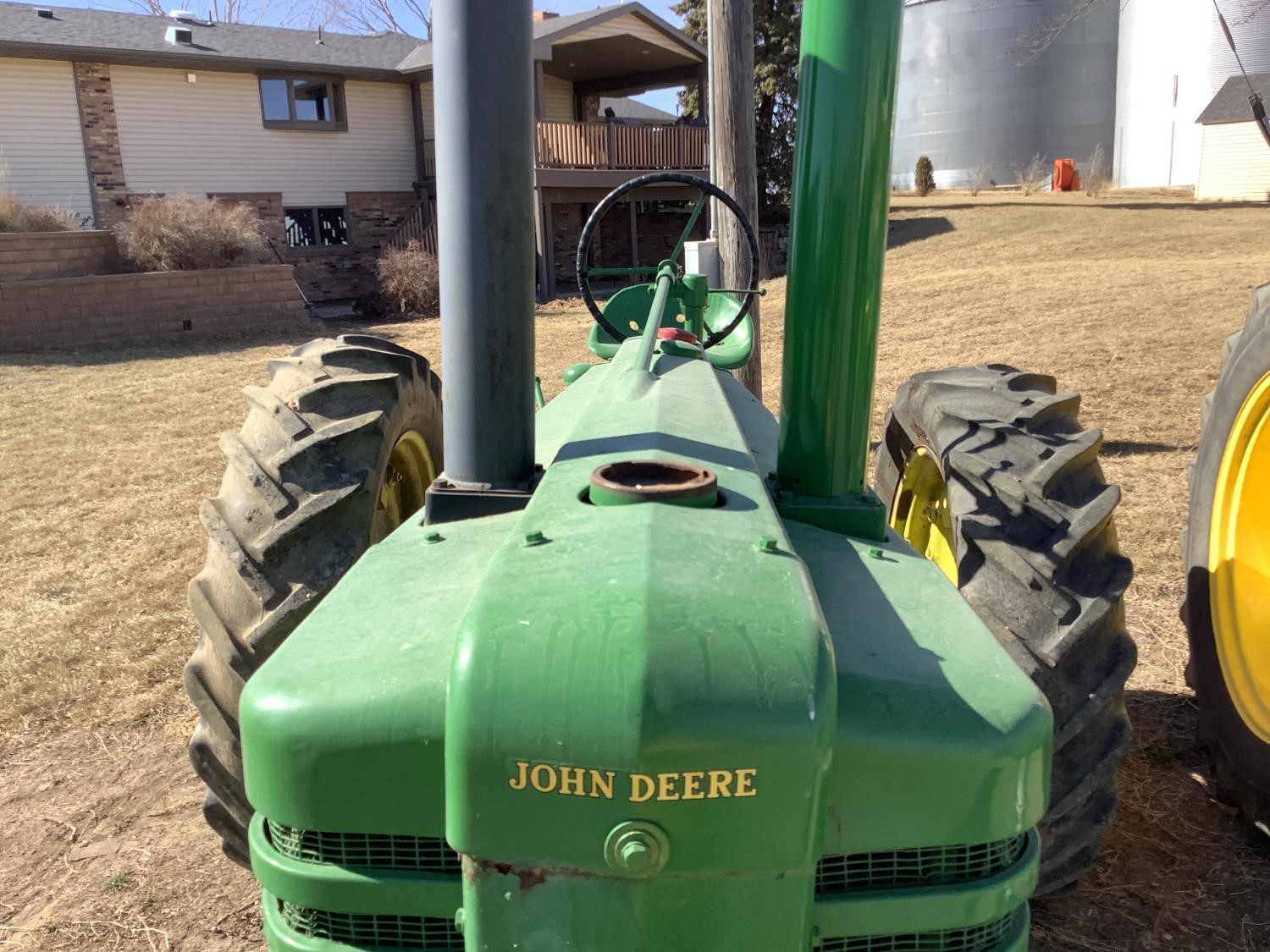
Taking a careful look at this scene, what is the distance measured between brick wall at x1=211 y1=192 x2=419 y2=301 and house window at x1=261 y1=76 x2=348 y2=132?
1.44m

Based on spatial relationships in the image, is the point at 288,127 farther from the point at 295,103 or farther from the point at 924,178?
the point at 924,178

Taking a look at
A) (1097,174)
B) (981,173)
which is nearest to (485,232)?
(1097,174)

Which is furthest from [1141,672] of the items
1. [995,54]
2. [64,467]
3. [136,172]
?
[995,54]

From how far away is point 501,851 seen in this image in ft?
4.36

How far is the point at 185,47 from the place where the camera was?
20.1 meters

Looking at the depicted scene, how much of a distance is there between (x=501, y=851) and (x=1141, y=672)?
3.25 m

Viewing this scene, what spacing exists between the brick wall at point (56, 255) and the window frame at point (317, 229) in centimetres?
474

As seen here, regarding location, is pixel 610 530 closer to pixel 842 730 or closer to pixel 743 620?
pixel 743 620

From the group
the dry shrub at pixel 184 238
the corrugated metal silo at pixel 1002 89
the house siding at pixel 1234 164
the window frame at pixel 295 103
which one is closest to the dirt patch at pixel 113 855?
the dry shrub at pixel 184 238

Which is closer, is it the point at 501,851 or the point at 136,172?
the point at 501,851

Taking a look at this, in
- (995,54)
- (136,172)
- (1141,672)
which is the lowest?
(1141,672)

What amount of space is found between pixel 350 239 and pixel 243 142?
2.61 metres

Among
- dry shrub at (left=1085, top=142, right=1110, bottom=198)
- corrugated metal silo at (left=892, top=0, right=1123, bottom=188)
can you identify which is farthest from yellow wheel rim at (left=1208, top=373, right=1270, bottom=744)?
corrugated metal silo at (left=892, top=0, right=1123, bottom=188)

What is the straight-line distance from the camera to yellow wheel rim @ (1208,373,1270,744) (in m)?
2.95
